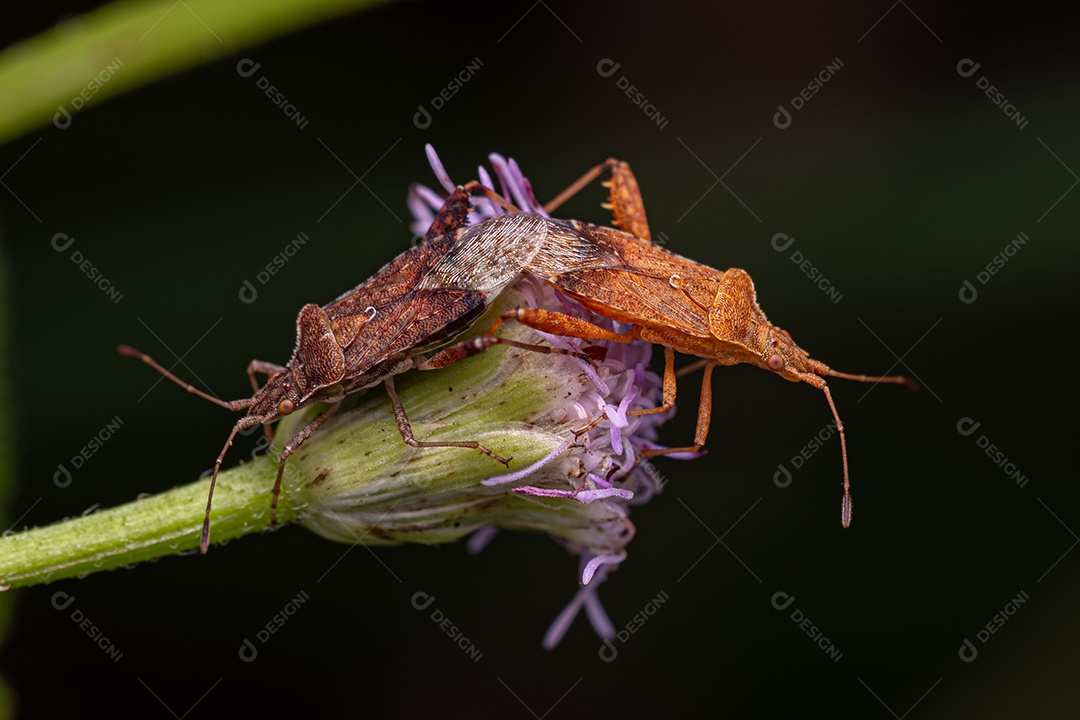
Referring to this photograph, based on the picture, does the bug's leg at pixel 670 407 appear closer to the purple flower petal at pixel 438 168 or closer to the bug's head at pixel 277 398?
the purple flower petal at pixel 438 168

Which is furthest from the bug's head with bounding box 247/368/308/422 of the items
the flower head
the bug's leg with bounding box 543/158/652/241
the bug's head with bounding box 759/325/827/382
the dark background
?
the dark background

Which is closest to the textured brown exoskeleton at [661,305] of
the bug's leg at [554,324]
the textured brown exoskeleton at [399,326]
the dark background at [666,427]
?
the bug's leg at [554,324]

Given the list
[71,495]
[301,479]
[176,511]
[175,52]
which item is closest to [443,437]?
[301,479]

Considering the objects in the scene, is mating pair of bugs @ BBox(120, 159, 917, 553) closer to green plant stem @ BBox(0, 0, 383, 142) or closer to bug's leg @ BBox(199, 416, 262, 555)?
bug's leg @ BBox(199, 416, 262, 555)

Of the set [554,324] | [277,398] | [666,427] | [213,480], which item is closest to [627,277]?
[554,324]

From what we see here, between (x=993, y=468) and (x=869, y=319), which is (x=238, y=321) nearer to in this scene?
(x=869, y=319)

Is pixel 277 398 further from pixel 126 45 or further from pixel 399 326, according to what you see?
pixel 126 45

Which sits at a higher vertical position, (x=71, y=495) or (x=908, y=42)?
(x=71, y=495)
